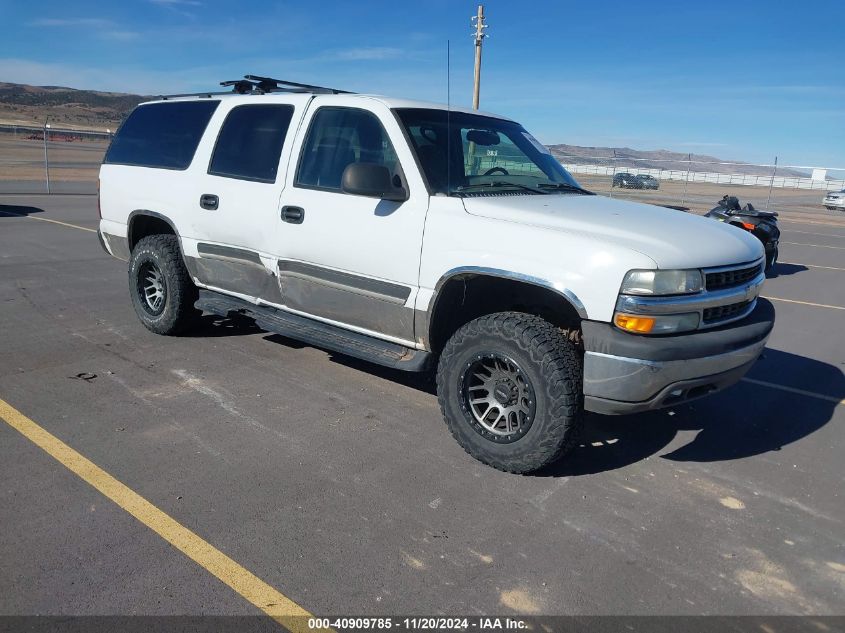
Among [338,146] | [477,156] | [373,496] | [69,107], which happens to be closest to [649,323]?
[373,496]

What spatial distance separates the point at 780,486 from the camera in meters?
4.00

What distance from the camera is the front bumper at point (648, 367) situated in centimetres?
349

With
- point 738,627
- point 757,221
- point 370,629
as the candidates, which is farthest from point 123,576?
point 757,221

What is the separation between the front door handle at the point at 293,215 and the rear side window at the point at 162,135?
1.33 metres

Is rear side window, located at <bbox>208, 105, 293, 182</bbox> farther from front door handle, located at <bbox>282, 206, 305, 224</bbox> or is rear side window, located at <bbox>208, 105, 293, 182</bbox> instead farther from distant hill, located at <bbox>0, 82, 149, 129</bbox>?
distant hill, located at <bbox>0, 82, 149, 129</bbox>

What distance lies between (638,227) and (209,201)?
10.6 feet

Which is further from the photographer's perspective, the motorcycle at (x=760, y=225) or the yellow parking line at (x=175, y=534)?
the motorcycle at (x=760, y=225)

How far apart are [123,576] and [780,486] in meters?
3.42

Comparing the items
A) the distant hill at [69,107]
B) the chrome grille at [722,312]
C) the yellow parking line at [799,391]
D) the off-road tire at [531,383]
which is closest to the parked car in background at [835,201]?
the yellow parking line at [799,391]

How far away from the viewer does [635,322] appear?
349 centimetres

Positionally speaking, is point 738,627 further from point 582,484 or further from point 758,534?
point 582,484

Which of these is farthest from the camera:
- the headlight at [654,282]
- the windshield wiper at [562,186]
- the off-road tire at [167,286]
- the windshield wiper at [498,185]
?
the off-road tire at [167,286]

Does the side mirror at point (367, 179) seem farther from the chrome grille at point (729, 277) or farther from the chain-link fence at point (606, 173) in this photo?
the chain-link fence at point (606, 173)

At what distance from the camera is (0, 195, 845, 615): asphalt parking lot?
9.52ft
